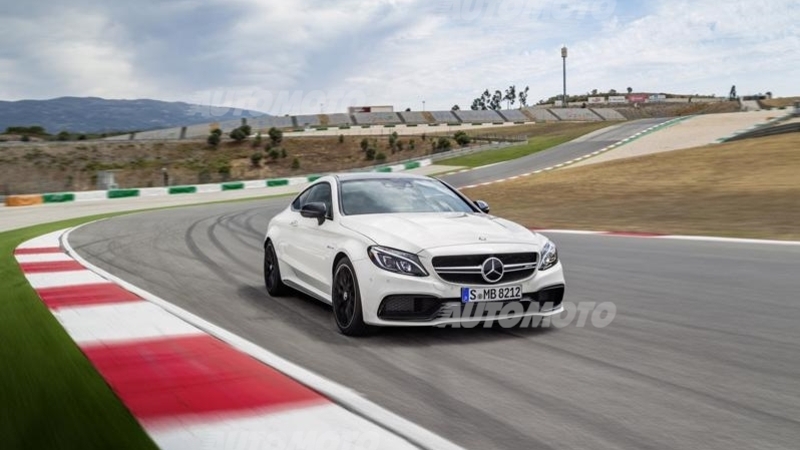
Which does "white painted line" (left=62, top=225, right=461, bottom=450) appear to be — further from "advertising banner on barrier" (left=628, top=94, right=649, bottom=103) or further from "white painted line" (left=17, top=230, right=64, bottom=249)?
"advertising banner on barrier" (left=628, top=94, right=649, bottom=103)

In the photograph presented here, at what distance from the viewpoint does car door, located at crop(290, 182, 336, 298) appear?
702 cm

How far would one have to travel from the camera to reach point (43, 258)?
493 inches

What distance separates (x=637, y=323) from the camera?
6.64 m

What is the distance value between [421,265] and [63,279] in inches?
237

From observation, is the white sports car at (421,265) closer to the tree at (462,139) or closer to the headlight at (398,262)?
the headlight at (398,262)

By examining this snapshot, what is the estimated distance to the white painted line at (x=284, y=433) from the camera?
12.3 feet

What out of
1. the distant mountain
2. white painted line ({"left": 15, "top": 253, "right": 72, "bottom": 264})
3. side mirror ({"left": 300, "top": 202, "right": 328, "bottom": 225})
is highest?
the distant mountain

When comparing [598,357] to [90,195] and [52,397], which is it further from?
[90,195]

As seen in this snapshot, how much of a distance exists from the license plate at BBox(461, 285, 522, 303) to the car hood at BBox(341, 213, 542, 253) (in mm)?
377

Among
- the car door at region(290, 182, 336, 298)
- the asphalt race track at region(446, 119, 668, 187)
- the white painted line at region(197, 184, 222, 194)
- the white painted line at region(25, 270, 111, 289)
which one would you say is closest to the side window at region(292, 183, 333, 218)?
the car door at region(290, 182, 336, 298)

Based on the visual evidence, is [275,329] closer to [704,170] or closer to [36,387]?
[36,387]

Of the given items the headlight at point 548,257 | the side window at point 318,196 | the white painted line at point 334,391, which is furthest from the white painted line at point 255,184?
the headlight at point 548,257

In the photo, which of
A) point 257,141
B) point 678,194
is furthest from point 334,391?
point 257,141

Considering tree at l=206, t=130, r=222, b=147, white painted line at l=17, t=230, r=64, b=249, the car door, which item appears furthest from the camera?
tree at l=206, t=130, r=222, b=147
